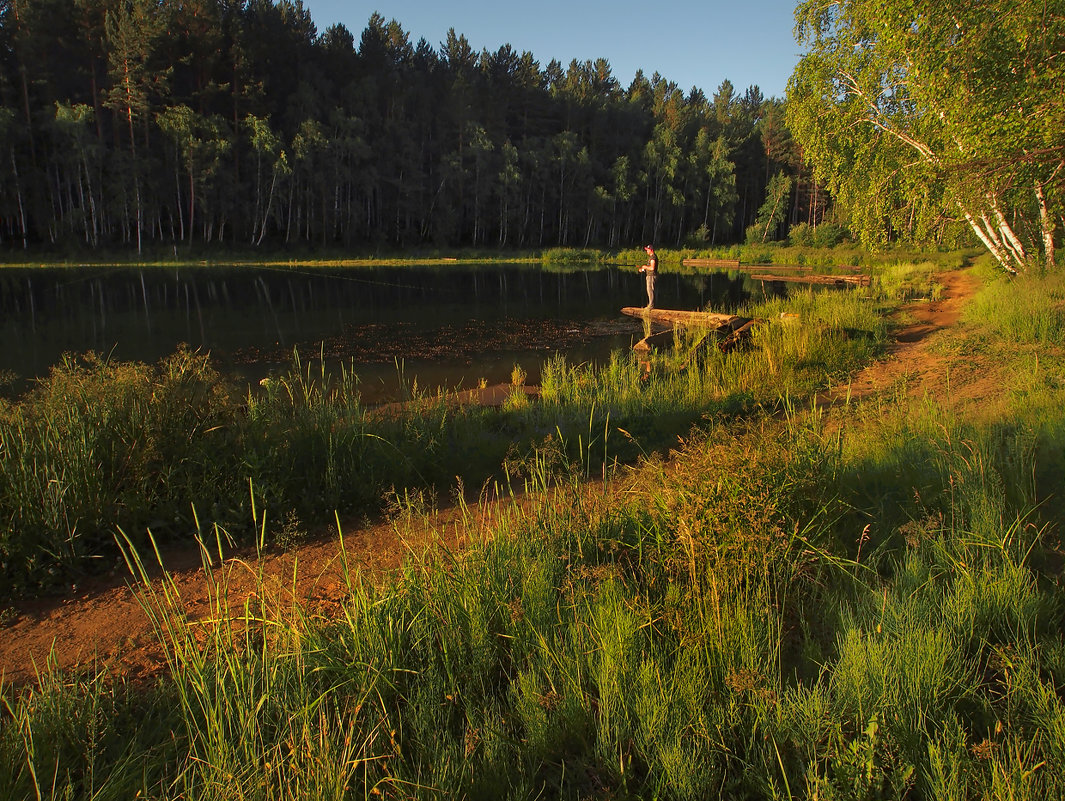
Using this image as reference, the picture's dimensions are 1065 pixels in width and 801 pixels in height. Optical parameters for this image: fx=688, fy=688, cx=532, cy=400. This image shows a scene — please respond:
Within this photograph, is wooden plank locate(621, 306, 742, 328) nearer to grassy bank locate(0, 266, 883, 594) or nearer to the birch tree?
the birch tree

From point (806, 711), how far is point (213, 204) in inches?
2060

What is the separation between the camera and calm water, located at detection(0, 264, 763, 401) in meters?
15.3

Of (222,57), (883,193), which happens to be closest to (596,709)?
(883,193)

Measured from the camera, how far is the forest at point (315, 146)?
144ft

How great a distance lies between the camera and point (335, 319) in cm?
2111

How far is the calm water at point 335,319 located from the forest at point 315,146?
11.1 meters

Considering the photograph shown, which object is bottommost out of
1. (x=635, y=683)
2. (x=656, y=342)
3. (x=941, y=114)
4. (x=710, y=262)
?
(x=635, y=683)

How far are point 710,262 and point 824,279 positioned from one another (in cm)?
1773

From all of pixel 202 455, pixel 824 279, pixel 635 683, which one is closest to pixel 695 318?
pixel 202 455

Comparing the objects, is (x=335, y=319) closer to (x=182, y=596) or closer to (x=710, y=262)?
(x=182, y=596)

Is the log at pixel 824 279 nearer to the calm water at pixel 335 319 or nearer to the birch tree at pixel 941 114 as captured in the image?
the calm water at pixel 335 319

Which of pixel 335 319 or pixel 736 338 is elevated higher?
pixel 335 319

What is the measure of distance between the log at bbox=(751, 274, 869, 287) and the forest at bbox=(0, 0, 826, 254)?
2812 centimetres

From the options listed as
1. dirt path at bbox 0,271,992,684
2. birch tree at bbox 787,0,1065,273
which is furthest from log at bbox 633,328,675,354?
dirt path at bbox 0,271,992,684
